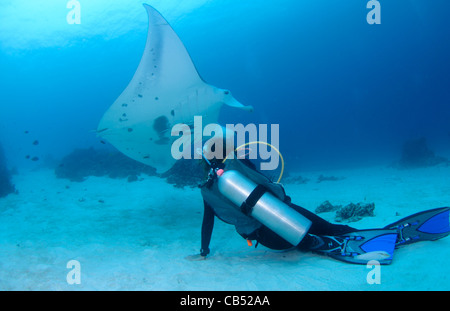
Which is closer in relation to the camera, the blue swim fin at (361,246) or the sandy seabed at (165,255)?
the sandy seabed at (165,255)

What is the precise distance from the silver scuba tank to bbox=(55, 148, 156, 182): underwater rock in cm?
1111

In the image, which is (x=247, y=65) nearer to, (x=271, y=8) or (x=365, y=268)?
(x=271, y=8)

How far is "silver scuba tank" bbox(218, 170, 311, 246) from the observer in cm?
278

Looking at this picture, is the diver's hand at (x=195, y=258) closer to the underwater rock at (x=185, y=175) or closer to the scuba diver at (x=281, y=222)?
the scuba diver at (x=281, y=222)

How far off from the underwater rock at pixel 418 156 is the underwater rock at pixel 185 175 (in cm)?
1515

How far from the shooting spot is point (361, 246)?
321cm

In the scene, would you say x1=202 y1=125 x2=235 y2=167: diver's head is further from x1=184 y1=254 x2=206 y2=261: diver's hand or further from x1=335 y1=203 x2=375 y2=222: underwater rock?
x1=335 y1=203 x2=375 y2=222: underwater rock

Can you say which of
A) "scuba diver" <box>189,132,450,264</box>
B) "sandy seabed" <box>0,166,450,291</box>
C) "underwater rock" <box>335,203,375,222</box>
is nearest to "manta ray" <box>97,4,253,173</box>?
"sandy seabed" <box>0,166,450,291</box>

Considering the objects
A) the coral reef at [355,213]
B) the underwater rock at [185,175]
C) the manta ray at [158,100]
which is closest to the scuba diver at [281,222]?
the coral reef at [355,213]

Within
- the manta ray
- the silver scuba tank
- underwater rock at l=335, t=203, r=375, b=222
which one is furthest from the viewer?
underwater rock at l=335, t=203, r=375, b=222

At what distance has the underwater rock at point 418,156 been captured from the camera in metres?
15.5

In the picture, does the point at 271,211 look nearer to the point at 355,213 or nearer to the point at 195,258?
the point at 195,258
